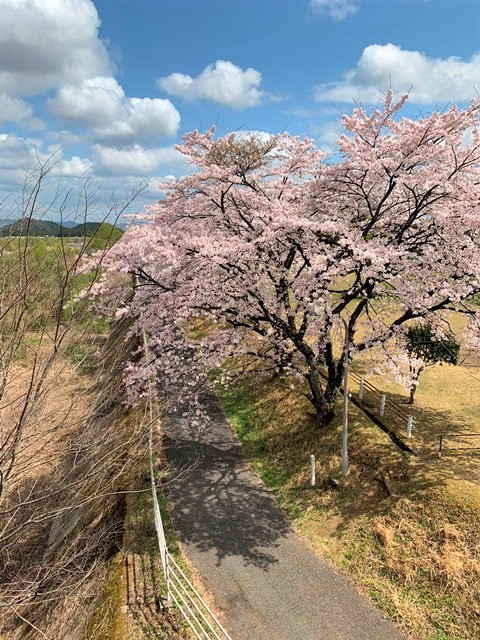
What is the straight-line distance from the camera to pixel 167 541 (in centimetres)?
1122

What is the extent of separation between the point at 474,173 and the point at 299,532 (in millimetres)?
11850

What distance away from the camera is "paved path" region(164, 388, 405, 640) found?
8711mm

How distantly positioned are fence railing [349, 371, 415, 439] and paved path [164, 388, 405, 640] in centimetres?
514

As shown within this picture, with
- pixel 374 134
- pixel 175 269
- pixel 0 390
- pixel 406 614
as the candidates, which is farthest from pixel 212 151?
pixel 406 614

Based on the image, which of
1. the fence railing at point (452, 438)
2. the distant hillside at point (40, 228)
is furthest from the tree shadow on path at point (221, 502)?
the distant hillside at point (40, 228)

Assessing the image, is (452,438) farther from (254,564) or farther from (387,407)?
(254,564)

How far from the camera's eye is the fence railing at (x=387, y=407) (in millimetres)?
14336

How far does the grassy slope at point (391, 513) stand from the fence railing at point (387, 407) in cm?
64

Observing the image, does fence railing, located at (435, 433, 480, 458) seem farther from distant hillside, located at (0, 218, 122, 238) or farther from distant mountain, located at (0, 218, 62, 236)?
distant mountain, located at (0, 218, 62, 236)

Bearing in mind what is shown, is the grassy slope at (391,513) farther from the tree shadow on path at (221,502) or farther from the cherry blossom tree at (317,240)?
the cherry blossom tree at (317,240)

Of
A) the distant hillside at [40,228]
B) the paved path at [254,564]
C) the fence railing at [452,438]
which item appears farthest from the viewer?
the fence railing at [452,438]

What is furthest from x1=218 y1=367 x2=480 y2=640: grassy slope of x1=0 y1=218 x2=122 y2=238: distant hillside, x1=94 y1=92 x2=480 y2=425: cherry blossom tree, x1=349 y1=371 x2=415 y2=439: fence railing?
x1=0 y1=218 x2=122 y2=238: distant hillside

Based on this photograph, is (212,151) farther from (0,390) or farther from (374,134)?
(0,390)

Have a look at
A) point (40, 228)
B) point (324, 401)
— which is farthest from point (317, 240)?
point (40, 228)
